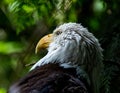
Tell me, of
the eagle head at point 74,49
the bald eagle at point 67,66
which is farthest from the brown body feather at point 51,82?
the eagle head at point 74,49

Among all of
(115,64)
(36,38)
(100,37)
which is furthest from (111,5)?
(36,38)

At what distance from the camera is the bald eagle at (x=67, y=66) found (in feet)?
11.8

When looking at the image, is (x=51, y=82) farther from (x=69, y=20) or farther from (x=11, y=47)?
(x=11, y=47)

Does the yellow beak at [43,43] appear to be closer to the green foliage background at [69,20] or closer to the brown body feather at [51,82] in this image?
the green foliage background at [69,20]

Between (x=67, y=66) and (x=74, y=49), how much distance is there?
20cm

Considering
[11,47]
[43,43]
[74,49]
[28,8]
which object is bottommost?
[74,49]

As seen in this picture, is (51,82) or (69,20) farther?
(69,20)

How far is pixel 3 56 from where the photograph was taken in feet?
21.7

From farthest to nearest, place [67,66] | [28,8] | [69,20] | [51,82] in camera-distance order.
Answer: [69,20], [28,8], [67,66], [51,82]

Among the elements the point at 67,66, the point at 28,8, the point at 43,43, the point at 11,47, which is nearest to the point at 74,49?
the point at 67,66

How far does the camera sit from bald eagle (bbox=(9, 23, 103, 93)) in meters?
Answer: 3.60

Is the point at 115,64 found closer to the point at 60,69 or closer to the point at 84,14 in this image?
the point at 60,69

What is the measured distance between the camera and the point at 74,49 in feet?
13.3

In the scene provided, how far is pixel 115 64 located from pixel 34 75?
670 millimetres
